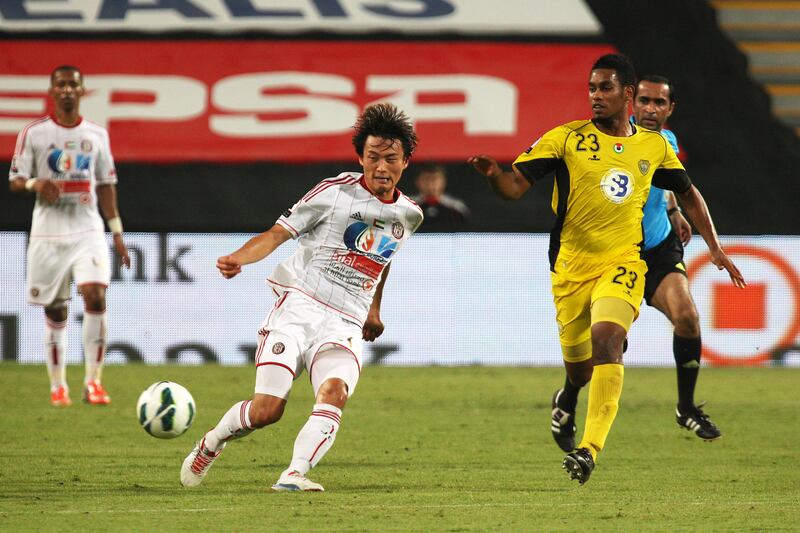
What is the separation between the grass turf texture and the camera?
213 inches

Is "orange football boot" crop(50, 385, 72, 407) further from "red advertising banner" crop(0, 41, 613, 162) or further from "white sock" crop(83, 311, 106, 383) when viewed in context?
"red advertising banner" crop(0, 41, 613, 162)

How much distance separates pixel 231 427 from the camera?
19.7ft

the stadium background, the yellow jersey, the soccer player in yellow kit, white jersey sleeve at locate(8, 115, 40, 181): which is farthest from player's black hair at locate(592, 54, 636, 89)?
the stadium background

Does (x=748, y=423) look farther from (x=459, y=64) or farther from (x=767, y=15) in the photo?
(x=767, y=15)

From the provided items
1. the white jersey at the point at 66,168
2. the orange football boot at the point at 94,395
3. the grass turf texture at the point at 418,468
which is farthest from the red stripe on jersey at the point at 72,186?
the grass turf texture at the point at 418,468

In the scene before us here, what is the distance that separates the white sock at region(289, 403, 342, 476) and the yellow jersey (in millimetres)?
1518

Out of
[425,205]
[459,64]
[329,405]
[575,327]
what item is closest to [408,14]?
[459,64]

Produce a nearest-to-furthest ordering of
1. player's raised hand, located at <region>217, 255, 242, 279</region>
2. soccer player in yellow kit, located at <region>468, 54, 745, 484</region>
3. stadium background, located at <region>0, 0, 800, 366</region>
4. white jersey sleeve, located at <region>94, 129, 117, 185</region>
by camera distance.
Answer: player's raised hand, located at <region>217, 255, 242, 279</region>, soccer player in yellow kit, located at <region>468, 54, 745, 484</region>, white jersey sleeve, located at <region>94, 129, 117, 185</region>, stadium background, located at <region>0, 0, 800, 366</region>

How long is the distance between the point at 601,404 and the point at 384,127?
1.55m

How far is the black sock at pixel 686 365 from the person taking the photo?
8.12 m

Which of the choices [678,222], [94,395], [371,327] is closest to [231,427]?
[371,327]

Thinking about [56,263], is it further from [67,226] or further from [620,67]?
[620,67]

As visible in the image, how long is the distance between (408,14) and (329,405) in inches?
370

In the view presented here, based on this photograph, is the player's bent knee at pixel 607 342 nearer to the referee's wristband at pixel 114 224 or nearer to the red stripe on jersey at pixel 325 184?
the red stripe on jersey at pixel 325 184
